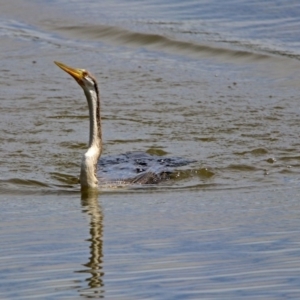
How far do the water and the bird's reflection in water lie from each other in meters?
0.02

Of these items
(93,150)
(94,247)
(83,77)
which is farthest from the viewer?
(93,150)

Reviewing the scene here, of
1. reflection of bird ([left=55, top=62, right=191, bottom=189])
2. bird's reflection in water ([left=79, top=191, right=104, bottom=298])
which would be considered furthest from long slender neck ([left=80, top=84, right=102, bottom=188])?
bird's reflection in water ([left=79, top=191, right=104, bottom=298])

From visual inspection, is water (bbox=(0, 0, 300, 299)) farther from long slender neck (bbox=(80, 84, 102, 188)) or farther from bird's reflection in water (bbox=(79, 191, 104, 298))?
long slender neck (bbox=(80, 84, 102, 188))

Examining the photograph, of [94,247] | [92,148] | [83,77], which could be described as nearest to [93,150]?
[92,148]

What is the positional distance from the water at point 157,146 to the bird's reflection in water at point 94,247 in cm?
2

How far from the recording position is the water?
6.39 metres

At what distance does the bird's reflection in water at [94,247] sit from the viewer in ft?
19.8

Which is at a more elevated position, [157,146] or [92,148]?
[92,148]

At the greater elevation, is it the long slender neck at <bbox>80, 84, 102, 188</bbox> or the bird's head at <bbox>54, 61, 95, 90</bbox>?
the bird's head at <bbox>54, 61, 95, 90</bbox>

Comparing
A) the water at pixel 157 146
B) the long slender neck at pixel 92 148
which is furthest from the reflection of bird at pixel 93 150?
the water at pixel 157 146

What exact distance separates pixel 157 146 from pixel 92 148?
2.15 m

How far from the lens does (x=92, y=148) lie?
9.59 metres

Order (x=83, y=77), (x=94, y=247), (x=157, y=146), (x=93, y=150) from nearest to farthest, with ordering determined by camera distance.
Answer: (x=94, y=247) < (x=83, y=77) < (x=93, y=150) < (x=157, y=146)

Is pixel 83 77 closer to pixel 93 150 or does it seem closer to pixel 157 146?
pixel 93 150
